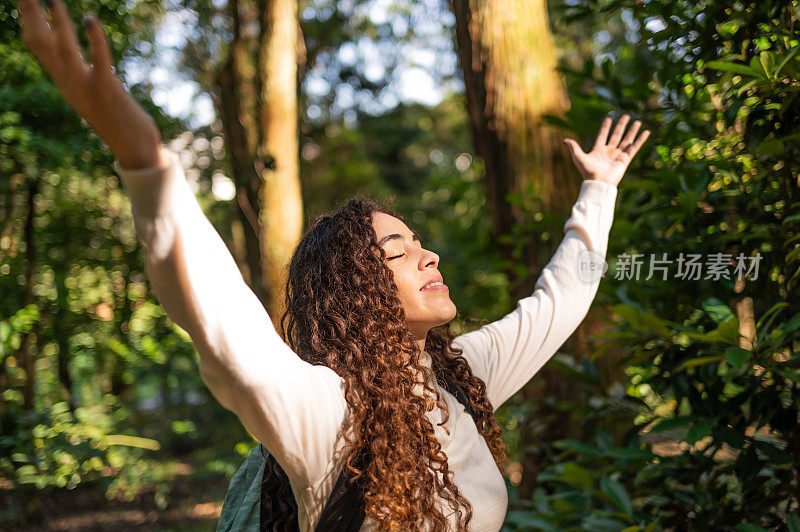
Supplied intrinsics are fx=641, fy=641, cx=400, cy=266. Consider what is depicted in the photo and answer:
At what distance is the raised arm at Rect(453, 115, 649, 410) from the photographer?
1716mm

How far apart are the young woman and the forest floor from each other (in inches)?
191

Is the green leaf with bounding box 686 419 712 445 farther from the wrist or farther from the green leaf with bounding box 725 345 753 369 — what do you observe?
the wrist

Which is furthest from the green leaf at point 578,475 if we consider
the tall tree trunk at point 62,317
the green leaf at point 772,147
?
the tall tree trunk at point 62,317

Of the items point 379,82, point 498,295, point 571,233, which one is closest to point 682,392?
point 571,233

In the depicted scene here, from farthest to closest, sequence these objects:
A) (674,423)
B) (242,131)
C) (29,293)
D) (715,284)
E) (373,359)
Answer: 1. (242,131)
2. (29,293)
3. (715,284)
4. (674,423)
5. (373,359)

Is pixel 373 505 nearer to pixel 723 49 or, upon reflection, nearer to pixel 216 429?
pixel 723 49

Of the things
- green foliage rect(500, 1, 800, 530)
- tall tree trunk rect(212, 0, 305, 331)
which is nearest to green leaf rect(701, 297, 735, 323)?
green foliage rect(500, 1, 800, 530)

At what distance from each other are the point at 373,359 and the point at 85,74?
77 centimetres

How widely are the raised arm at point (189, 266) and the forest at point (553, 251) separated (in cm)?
77

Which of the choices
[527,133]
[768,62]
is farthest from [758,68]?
[527,133]

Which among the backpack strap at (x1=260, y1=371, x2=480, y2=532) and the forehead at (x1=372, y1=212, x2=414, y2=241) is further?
the forehead at (x1=372, y1=212, x2=414, y2=241)

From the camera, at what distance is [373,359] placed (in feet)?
4.46

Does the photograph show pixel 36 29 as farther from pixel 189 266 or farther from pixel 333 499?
pixel 333 499

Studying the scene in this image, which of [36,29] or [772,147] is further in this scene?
[772,147]
